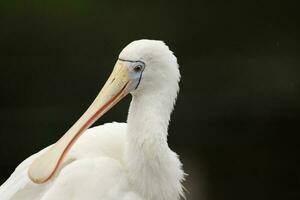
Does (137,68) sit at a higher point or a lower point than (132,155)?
higher

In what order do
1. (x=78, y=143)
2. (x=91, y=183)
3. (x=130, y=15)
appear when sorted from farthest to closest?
(x=130, y=15) → (x=78, y=143) → (x=91, y=183)

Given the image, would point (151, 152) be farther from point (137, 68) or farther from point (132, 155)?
point (137, 68)

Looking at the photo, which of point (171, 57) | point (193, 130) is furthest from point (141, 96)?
point (193, 130)

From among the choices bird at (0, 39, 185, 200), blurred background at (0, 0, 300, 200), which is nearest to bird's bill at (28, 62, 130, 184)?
bird at (0, 39, 185, 200)

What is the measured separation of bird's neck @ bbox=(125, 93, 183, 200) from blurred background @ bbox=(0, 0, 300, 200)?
68.6 inches

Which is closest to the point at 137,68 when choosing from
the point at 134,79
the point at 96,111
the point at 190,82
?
the point at 134,79

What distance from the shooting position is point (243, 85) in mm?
4672

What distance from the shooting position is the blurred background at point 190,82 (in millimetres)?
4512

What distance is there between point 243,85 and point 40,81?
38.9 inches

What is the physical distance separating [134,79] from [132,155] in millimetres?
214

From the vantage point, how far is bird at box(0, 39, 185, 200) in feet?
8.64

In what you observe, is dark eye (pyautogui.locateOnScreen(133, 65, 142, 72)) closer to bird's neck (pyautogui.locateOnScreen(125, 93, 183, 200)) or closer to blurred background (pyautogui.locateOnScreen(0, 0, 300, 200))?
bird's neck (pyautogui.locateOnScreen(125, 93, 183, 200))

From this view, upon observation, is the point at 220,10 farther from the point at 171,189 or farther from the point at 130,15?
the point at 171,189

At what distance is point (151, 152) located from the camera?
105 inches
